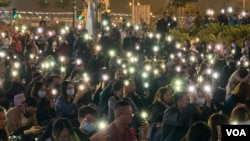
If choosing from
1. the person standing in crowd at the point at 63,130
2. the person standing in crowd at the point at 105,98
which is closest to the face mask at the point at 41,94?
the person standing in crowd at the point at 105,98

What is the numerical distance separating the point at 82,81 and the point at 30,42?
11.1 metres

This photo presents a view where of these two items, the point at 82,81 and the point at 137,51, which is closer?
the point at 82,81

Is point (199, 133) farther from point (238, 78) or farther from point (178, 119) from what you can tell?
point (238, 78)

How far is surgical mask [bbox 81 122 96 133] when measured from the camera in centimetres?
882

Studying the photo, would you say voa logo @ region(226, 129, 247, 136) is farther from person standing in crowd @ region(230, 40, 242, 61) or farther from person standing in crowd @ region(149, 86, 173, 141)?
person standing in crowd @ region(230, 40, 242, 61)

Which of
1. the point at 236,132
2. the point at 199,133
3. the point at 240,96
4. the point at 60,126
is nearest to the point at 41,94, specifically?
the point at 240,96

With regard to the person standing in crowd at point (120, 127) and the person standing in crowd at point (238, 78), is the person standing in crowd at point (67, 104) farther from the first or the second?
the person standing in crowd at point (238, 78)

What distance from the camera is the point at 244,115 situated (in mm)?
8945

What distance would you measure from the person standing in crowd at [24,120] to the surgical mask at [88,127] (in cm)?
123

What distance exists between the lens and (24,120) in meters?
10.6

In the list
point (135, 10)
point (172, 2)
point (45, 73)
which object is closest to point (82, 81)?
point (45, 73)

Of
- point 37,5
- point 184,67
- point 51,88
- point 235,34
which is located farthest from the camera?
point 37,5

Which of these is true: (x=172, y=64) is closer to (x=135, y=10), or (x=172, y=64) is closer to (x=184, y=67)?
(x=184, y=67)

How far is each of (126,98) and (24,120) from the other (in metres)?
1.86
